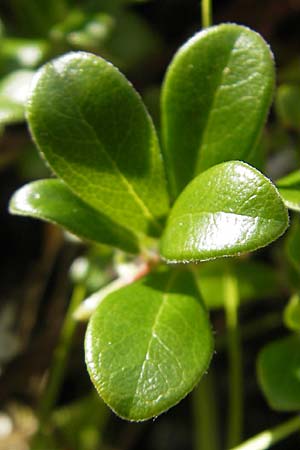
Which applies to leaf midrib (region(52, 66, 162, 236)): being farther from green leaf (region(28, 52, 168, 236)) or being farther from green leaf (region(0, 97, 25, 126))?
green leaf (region(0, 97, 25, 126))

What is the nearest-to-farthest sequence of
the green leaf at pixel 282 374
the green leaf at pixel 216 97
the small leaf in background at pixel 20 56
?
the green leaf at pixel 216 97, the green leaf at pixel 282 374, the small leaf in background at pixel 20 56

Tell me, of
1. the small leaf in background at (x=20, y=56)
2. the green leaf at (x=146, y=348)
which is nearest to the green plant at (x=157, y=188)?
the green leaf at (x=146, y=348)

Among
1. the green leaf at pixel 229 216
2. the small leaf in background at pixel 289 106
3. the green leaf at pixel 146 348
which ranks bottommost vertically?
the small leaf in background at pixel 289 106

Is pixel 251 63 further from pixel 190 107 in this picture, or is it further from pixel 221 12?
pixel 221 12

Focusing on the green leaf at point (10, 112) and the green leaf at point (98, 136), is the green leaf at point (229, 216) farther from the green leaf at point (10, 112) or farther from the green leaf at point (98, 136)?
the green leaf at point (10, 112)

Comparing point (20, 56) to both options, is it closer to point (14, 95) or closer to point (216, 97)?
point (14, 95)

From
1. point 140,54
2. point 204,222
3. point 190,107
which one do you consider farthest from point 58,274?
point 204,222

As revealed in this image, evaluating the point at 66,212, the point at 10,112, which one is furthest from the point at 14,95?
the point at 66,212
